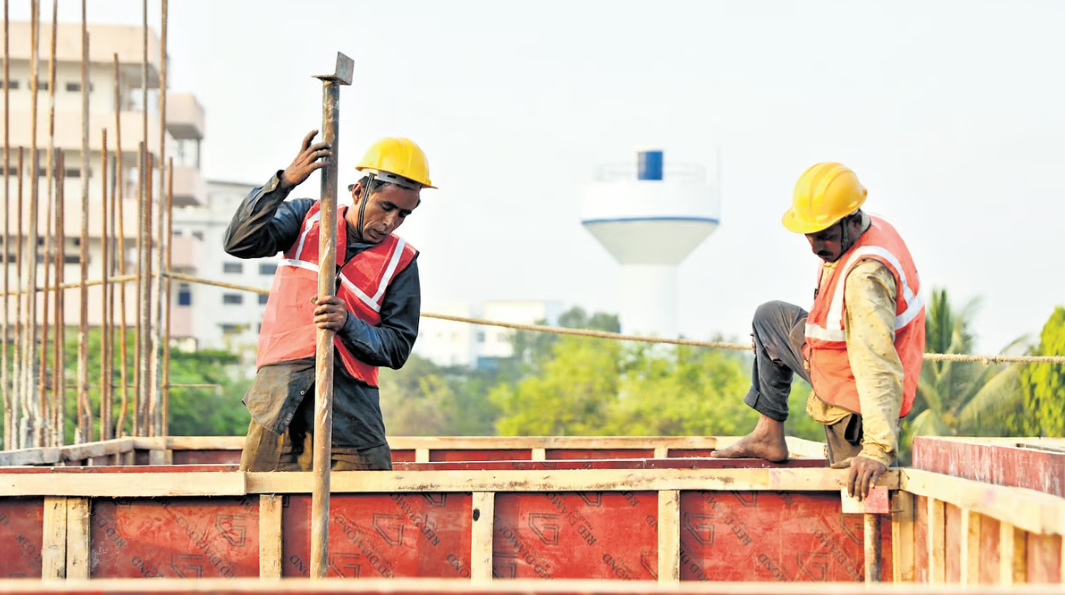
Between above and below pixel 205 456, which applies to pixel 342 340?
above

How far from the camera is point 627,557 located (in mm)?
4977

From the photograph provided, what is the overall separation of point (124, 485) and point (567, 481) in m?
1.69

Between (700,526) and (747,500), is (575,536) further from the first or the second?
(747,500)

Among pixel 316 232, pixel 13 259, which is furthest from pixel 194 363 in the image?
pixel 316 232

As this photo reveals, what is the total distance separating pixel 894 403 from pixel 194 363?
54702 mm

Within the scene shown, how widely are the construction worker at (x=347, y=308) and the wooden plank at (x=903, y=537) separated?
2099 millimetres

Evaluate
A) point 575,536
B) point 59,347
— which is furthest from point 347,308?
point 59,347

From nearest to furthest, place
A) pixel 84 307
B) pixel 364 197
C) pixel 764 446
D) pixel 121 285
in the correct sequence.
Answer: pixel 364 197
pixel 764 446
pixel 121 285
pixel 84 307

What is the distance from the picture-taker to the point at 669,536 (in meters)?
4.95

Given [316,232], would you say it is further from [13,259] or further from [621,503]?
[13,259]

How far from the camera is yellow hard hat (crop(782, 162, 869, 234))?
510cm

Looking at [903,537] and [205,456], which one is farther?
[205,456]

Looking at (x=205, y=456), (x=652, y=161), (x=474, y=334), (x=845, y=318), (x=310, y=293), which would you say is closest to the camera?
(x=845, y=318)

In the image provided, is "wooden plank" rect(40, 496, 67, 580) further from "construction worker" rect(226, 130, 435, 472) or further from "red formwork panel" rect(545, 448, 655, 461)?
"red formwork panel" rect(545, 448, 655, 461)
